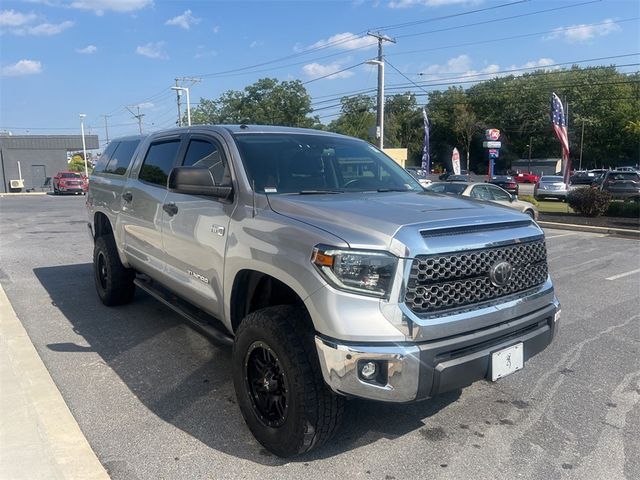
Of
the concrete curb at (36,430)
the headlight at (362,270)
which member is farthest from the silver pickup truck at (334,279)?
the concrete curb at (36,430)

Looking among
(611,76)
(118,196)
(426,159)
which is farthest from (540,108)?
(118,196)

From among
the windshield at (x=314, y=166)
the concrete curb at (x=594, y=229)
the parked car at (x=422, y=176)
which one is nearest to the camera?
the windshield at (x=314, y=166)

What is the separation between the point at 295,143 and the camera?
4102 millimetres

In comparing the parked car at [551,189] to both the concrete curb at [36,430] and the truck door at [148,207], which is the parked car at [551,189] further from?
the concrete curb at [36,430]

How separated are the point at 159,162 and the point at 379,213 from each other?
2.67 m

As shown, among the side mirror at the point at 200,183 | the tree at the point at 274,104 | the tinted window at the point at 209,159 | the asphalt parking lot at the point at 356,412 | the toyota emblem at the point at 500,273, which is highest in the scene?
the tree at the point at 274,104

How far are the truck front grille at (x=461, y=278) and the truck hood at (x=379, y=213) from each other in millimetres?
179

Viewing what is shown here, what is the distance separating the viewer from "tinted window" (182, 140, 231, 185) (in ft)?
12.4

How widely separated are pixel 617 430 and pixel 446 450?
1167 millimetres

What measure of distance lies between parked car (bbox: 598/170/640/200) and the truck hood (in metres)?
22.4

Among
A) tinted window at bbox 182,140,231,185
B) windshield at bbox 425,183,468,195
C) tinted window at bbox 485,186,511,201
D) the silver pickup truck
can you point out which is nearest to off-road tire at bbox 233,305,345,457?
the silver pickup truck

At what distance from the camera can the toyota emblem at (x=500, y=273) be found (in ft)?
9.58

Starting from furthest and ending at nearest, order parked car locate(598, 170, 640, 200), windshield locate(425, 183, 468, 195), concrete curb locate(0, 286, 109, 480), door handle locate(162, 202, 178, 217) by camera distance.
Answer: parked car locate(598, 170, 640, 200), windshield locate(425, 183, 468, 195), door handle locate(162, 202, 178, 217), concrete curb locate(0, 286, 109, 480)

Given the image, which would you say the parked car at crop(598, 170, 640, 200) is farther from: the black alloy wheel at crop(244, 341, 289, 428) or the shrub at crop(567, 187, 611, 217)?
the black alloy wheel at crop(244, 341, 289, 428)
